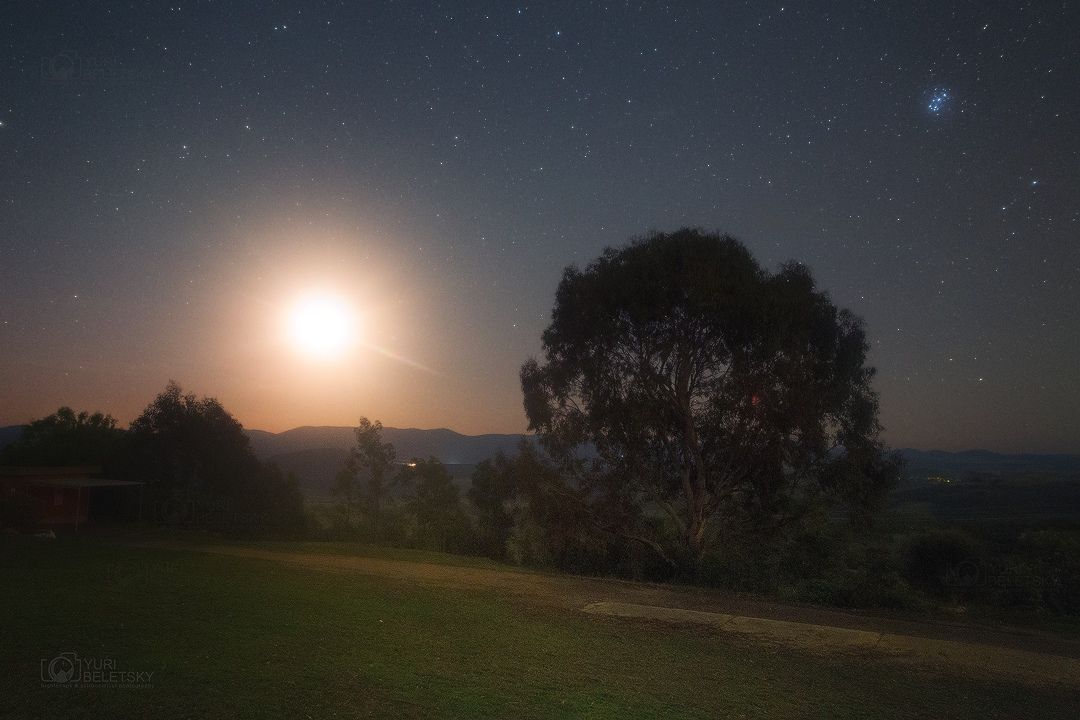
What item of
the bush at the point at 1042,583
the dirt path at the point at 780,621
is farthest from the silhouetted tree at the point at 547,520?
the bush at the point at 1042,583

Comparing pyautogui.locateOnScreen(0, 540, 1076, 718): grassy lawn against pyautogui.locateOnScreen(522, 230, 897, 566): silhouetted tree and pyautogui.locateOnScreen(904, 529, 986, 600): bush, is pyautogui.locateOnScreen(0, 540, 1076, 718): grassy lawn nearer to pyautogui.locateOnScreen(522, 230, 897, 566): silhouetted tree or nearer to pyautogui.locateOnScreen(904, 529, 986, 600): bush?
pyautogui.locateOnScreen(522, 230, 897, 566): silhouetted tree

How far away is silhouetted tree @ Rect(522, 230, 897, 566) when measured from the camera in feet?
65.7

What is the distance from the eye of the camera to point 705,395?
68.1ft

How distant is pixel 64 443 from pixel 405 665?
35.4m

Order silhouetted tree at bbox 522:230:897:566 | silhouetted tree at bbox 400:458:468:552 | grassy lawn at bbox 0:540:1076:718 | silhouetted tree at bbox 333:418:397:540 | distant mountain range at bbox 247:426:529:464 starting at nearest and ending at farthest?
1. grassy lawn at bbox 0:540:1076:718
2. silhouetted tree at bbox 522:230:897:566
3. silhouetted tree at bbox 400:458:468:552
4. silhouetted tree at bbox 333:418:397:540
5. distant mountain range at bbox 247:426:529:464

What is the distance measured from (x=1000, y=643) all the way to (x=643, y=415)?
10.8 metres

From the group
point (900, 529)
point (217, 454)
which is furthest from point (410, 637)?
point (217, 454)

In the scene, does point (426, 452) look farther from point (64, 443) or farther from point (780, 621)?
point (780, 621)

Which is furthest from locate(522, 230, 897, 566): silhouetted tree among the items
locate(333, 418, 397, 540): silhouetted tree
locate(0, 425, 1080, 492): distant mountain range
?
locate(0, 425, 1080, 492): distant mountain range

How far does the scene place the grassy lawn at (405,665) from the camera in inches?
244

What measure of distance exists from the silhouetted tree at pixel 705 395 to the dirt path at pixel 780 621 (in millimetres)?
5296

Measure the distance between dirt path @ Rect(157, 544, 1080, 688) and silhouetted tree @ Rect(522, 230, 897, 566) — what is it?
5296 mm

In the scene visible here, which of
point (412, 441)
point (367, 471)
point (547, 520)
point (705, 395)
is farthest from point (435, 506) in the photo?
point (412, 441)

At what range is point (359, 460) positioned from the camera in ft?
Answer: 139
